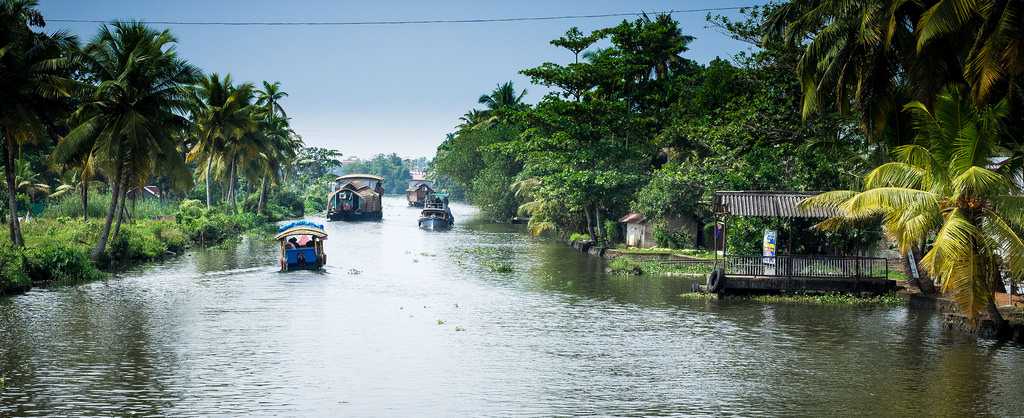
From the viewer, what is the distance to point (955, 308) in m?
26.4

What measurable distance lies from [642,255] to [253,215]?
3498cm

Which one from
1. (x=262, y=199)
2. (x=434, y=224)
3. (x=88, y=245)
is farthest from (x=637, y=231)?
(x=262, y=199)

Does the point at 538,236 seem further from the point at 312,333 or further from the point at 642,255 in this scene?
the point at 312,333

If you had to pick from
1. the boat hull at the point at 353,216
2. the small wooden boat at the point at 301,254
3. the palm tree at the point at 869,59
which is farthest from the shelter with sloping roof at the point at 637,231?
the boat hull at the point at 353,216

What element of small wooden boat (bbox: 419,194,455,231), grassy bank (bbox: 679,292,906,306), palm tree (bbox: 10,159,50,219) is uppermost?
palm tree (bbox: 10,159,50,219)

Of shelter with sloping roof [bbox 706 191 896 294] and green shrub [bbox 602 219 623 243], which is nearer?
shelter with sloping roof [bbox 706 191 896 294]

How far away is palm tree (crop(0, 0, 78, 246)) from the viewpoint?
3119 centimetres

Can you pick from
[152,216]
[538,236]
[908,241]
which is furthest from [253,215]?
[908,241]

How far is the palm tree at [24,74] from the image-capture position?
31.2m

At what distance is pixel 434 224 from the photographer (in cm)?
7269

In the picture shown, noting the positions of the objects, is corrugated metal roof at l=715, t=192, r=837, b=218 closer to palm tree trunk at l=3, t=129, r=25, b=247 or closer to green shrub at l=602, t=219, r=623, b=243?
green shrub at l=602, t=219, r=623, b=243

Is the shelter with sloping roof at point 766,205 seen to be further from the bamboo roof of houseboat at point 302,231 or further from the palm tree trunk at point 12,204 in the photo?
the palm tree trunk at point 12,204

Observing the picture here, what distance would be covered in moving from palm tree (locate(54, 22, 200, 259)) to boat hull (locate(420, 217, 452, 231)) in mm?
36371

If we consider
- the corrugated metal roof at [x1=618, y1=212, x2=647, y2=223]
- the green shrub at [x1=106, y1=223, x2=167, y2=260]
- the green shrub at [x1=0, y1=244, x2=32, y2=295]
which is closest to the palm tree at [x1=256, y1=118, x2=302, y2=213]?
the green shrub at [x1=106, y1=223, x2=167, y2=260]
